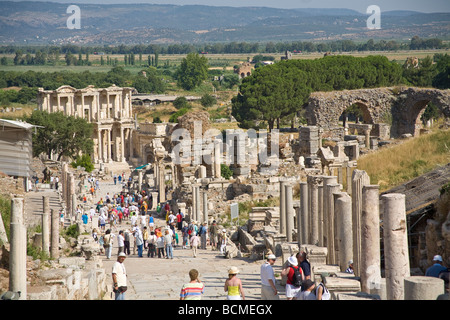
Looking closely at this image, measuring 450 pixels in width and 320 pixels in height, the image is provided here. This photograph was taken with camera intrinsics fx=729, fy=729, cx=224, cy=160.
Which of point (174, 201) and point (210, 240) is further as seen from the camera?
point (174, 201)

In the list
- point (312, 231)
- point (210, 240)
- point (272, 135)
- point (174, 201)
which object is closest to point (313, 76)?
point (272, 135)

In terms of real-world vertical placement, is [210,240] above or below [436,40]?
below

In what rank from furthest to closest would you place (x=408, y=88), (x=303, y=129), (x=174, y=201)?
(x=408, y=88) < (x=303, y=129) < (x=174, y=201)

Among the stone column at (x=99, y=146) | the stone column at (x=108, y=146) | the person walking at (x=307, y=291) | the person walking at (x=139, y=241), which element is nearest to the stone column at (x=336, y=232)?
the person walking at (x=307, y=291)

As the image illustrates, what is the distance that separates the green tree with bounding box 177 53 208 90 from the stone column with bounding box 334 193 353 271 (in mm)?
120673

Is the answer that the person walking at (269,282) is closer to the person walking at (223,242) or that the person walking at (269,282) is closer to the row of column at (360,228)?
the row of column at (360,228)

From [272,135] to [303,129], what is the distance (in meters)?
2.78

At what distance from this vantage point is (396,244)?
33.2 feet

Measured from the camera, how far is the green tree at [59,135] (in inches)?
2253

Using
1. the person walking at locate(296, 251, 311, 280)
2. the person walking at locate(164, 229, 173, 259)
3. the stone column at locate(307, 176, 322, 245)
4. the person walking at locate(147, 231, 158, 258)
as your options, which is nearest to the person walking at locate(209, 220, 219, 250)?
the person walking at locate(147, 231, 158, 258)

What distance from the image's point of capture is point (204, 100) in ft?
322

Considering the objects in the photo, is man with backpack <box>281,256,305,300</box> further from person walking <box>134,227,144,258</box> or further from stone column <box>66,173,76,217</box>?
stone column <box>66,173,76,217</box>

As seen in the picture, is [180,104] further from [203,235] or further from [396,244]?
[396,244]
